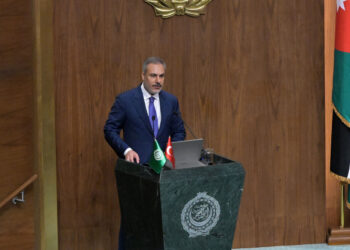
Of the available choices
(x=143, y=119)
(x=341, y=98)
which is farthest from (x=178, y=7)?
(x=341, y=98)

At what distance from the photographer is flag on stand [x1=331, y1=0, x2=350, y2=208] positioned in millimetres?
4180

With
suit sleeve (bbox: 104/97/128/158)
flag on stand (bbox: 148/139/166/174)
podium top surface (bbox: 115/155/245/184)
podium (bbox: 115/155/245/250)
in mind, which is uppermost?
suit sleeve (bbox: 104/97/128/158)

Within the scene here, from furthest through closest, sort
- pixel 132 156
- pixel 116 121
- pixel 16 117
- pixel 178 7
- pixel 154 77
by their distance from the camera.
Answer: pixel 178 7 < pixel 116 121 < pixel 154 77 < pixel 132 156 < pixel 16 117

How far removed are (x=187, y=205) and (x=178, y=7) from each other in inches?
71.6

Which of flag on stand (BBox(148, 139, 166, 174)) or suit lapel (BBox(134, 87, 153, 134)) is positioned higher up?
suit lapel (BBox(134, 87, 153, 134))

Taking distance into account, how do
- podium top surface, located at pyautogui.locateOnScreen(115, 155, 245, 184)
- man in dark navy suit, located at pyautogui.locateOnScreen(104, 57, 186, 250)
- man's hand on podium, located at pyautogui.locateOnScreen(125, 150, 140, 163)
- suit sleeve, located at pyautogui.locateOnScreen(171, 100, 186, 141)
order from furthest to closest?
suit sleeve, located at pyautogui.locateOnScreen(171, 100, 186, 141), man in dark navy suit, located at pyautogui.locateOnScreen(104, 57, 186, 250), man's hand on podium, located at pyautogui.locateOnScreen(125, 150, 140, 163), podium top surface, located at pyautogui.locateOnScreen(115, 155, 245, 184)

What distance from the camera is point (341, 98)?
13.9 ft

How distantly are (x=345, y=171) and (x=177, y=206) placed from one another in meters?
1.89

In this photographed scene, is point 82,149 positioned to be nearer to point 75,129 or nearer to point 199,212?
point 75,129

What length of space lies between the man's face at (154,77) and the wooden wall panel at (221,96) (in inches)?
28.4

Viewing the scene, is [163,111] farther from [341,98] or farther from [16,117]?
[341,98]

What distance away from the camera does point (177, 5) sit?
4180mm

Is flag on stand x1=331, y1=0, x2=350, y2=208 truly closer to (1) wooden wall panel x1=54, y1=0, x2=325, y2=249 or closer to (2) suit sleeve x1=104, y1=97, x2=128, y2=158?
(1) wooden wall panel x1=54, y1=0, x2=325, y2=249

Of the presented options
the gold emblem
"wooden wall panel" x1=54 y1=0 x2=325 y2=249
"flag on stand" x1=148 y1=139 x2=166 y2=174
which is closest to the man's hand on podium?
"flag on stand" x1=148 y1=139 x2=166 y2=174
